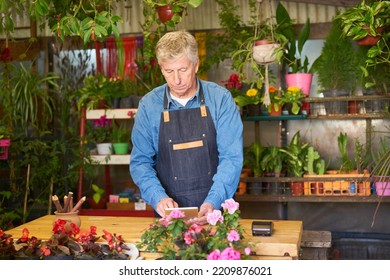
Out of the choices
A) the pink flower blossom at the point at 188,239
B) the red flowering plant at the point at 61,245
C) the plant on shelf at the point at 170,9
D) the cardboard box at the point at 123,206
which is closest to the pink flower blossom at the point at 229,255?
the pink flower blossom at the point at 188,239

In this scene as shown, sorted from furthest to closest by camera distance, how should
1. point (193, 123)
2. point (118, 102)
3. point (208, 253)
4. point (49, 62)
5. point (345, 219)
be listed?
1. point (49, 62)
2. point (345, 219)
3. point (118, 102)
4. point (193, 123)
5. point (208, 253)

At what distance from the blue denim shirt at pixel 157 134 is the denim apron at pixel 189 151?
0.13ft

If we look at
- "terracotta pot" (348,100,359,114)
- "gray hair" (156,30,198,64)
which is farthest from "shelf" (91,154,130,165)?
"gray hair" (156,30,198,64)

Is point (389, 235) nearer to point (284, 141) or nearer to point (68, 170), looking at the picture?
point (284, 141)

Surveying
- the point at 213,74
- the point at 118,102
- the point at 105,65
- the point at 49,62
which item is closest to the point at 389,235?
the point at 213,74

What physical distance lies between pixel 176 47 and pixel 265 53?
115 inches

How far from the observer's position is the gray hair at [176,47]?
10.7 feet

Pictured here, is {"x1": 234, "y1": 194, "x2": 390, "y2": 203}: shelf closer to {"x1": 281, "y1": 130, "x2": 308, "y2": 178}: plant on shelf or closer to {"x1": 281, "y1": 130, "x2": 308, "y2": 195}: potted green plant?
{"x1": 281, "y1": 130, "x2": 308, "y2": 195}: potted green plant

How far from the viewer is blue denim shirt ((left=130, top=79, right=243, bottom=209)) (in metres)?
3.42

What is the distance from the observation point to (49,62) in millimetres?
7879

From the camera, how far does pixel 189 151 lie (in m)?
3.62

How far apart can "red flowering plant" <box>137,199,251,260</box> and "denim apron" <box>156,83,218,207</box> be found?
3.82 ft

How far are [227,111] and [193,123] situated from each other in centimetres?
21

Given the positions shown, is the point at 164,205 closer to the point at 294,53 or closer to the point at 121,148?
the point at 121,148
